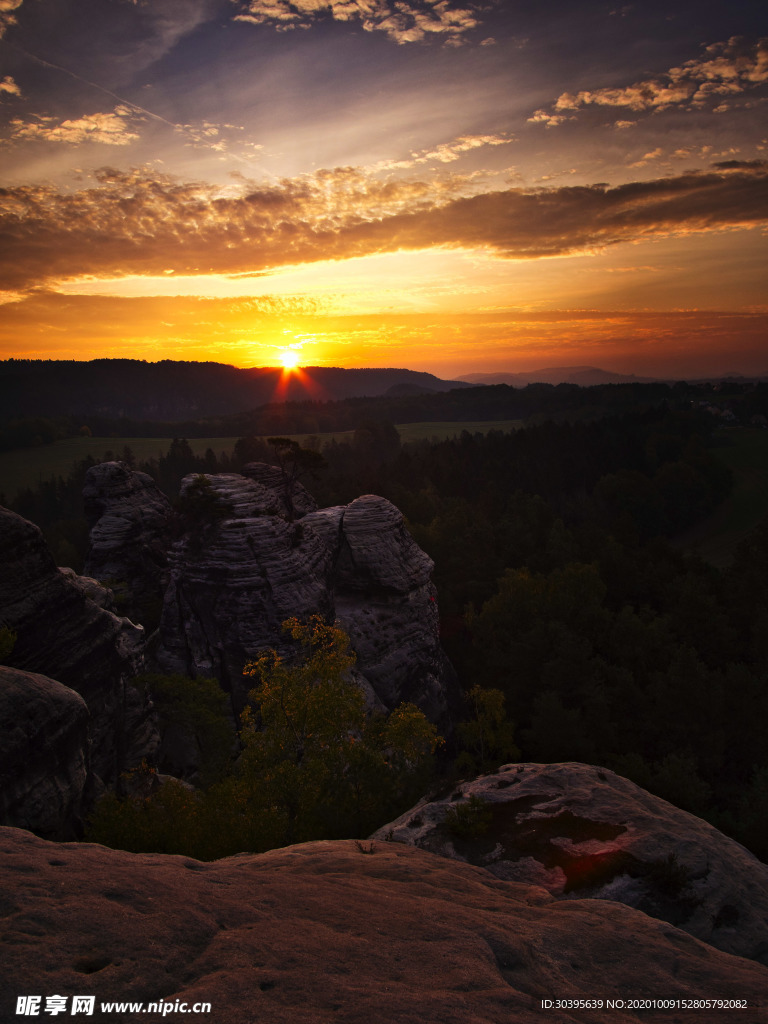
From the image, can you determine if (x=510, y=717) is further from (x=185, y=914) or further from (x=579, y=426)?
(x=579, y=426)

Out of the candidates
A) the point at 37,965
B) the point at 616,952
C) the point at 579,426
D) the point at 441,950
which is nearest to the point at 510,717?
the point at 616,952

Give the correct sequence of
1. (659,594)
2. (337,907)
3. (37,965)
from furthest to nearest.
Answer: (659,594) → (337,907) → (37,965)

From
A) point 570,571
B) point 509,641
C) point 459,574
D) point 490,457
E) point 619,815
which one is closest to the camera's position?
point 619,815

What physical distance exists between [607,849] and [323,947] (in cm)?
1560

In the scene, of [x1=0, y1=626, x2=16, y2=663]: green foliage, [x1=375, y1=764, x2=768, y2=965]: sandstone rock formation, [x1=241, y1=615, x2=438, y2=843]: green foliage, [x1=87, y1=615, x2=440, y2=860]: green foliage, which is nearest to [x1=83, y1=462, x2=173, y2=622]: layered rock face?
[x1=87, y1=615, x2=440, y2=860]: green foliage

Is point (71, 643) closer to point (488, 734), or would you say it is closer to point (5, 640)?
point (5, 640)

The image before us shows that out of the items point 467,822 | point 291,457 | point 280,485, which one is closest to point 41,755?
point 467,822

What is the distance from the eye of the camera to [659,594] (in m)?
67.3

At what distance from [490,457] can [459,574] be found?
63445mm

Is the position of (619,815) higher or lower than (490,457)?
lower

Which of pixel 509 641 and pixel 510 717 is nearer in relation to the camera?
pixel 510 717

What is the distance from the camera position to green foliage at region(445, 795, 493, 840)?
2234 centimetres

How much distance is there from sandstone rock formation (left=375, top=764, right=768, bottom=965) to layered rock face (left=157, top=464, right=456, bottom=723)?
2408cm

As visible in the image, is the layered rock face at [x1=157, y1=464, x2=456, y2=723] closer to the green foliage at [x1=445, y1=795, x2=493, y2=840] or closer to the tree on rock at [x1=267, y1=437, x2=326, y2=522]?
the tree on rock at [x1=267, y1=437, x2=326, y2=522]
